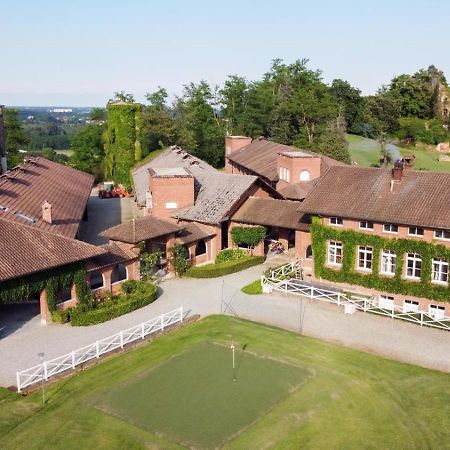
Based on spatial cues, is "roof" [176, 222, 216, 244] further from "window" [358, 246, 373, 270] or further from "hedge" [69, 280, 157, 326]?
"window" [358, 246, 373, 270]

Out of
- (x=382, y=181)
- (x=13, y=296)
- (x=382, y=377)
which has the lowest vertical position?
(x=382, y=377)

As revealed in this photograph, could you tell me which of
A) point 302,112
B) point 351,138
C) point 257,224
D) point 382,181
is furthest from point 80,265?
point 351,138

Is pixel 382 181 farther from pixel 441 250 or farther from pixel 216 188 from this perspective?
pixel 216 188

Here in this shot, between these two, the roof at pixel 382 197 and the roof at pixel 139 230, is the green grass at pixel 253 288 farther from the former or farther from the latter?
the roof at pixel 139 230

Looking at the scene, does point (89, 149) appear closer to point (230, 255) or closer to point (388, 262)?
point (230, 255)

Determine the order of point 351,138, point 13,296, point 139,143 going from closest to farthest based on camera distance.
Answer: point 13,296 → point 139,143 → point 351,138

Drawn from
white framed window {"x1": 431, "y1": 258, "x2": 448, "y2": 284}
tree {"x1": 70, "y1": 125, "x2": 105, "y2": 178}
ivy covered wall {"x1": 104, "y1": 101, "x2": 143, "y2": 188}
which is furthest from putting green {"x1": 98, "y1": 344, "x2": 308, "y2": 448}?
tree {"x1": 70, "y1": 125, "x2": 105, "y2": 178}

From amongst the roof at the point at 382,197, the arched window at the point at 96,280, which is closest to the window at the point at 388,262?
the roof at the point at 382,197

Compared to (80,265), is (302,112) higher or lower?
higher
